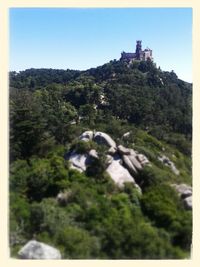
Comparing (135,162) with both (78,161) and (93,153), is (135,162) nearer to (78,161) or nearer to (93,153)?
(93,153)

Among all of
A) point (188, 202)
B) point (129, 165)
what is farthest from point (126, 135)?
point (188, 202)

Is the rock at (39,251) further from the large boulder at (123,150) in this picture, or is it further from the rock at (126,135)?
the rock at (126,135)

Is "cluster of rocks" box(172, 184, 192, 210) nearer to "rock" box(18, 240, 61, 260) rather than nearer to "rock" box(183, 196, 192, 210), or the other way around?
"rock" box(183, 196, 192, 210)

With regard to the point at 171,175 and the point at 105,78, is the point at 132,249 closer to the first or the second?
the point at 171,175

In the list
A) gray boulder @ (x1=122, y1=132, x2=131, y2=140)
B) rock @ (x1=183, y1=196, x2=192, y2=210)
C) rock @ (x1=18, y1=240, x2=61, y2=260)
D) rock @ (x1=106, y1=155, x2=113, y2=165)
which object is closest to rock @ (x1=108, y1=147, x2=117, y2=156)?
rock @ (x1=106, y1=155, x2=113, y2=165)

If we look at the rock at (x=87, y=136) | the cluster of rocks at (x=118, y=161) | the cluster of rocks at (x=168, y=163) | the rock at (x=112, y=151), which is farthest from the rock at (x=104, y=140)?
the cluster of rocks at (x=168, y=163)

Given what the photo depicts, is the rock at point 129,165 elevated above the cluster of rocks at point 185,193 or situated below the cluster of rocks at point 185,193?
above

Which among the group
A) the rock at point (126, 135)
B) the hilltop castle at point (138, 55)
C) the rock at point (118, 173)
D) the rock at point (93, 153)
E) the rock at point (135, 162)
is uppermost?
the hilltop castle at point (138, 55)

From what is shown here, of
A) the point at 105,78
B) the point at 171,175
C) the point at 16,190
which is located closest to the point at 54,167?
the point at 16,190
